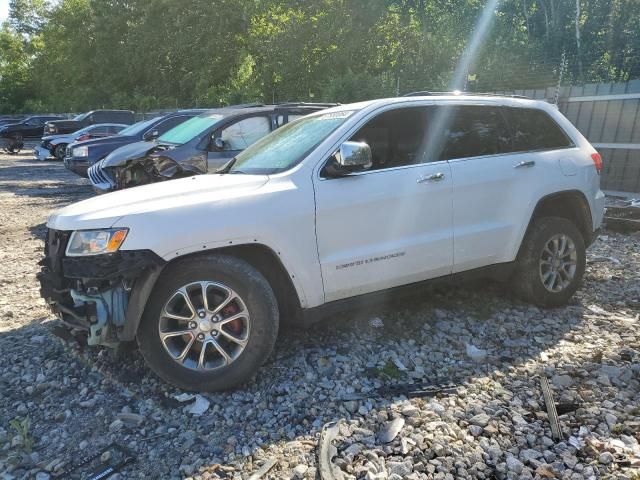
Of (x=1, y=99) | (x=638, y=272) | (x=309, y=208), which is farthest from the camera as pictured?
(x=1, y=99)

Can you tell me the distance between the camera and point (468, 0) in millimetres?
23078

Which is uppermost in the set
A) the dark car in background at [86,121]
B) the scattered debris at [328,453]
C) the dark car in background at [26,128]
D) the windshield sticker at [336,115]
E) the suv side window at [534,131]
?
the windshield sticker at [336,115]

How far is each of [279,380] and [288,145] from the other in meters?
1.74

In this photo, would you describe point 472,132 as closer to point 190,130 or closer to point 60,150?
point 190,130

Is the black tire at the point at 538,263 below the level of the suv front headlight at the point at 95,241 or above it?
below

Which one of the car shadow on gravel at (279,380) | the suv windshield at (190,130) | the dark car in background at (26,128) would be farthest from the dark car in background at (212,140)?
the dark car in background at (26,128)

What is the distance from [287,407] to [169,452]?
741 mm

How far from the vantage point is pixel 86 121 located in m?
24.2

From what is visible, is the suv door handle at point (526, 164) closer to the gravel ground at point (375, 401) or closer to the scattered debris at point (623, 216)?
the gravel ground at point (375, 401)

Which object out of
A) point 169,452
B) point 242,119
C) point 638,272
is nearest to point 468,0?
point 242,119

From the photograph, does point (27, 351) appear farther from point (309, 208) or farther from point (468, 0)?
point (468, 0)

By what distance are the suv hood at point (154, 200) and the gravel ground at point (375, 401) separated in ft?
2.61

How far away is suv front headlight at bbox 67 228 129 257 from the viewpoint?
3.10 meters

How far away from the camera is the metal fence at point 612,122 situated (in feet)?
30.8
